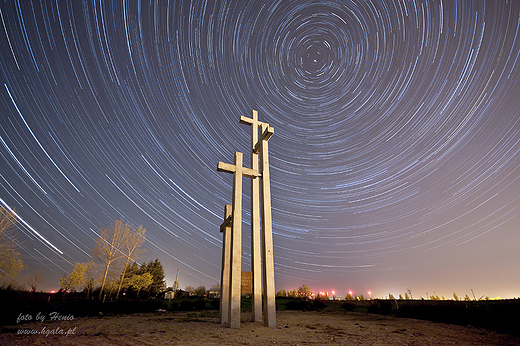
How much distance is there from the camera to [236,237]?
8.19 m

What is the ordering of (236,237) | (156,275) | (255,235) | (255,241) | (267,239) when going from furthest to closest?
(156,275) < (255,235) < (255,241) < (267,239) < (236,237)

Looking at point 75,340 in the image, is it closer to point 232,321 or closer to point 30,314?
point 232,321

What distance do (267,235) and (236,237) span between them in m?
1.35

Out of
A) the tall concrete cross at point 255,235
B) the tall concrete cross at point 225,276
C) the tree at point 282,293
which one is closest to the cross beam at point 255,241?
the tall concrete cross at point 255,235

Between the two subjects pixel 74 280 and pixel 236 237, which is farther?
pixel 74 280

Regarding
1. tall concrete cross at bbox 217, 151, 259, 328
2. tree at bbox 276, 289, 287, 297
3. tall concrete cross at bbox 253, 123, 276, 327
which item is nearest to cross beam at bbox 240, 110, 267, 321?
tall concrete cross at bbox 253, 123, 276, 327

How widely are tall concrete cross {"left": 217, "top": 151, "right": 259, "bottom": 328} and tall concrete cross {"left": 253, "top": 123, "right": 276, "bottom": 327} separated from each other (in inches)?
25.0

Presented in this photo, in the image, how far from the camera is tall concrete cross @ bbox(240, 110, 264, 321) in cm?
870

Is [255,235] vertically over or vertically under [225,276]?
over

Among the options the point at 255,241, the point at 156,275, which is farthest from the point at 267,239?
the point at 156,275

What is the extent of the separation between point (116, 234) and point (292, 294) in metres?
20.0

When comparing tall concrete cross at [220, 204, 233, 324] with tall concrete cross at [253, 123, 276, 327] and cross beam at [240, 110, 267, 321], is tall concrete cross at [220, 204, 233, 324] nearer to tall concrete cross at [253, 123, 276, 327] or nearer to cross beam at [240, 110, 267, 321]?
cross beam at [240, 110, 267, 321]

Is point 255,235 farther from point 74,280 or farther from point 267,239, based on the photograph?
point 74,280

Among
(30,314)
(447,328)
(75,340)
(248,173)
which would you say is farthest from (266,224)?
(30,314)
